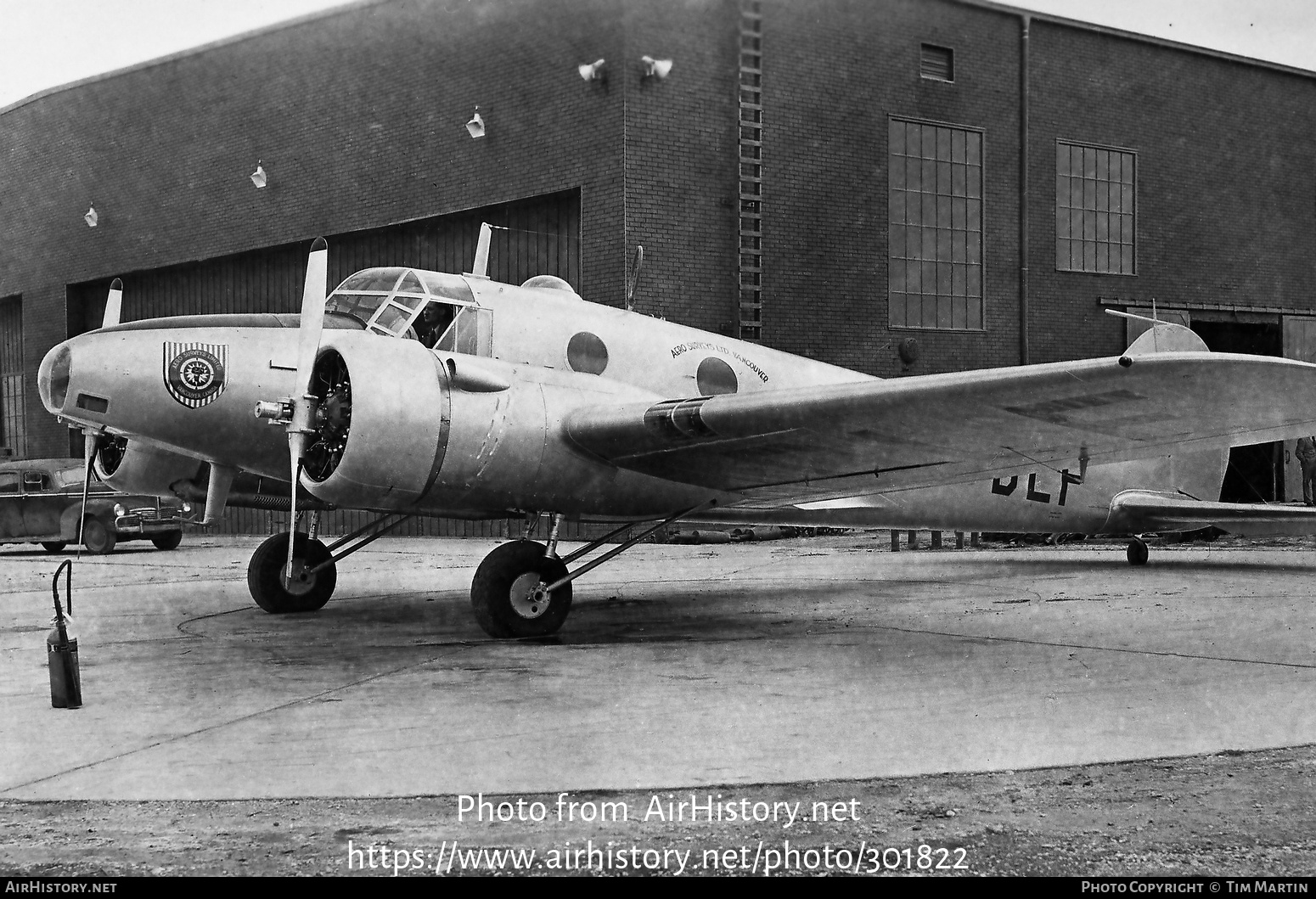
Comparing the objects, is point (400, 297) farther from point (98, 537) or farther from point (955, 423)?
point (98, 537)

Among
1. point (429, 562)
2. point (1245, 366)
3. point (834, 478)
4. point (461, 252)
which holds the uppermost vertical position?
point (461, 252)

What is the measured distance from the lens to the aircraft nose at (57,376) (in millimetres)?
8180

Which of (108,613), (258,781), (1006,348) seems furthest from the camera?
(1006,348)

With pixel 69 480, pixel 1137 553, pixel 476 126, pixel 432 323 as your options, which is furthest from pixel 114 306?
pixel 476 126

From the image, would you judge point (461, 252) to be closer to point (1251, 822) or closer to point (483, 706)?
point (483, 706)

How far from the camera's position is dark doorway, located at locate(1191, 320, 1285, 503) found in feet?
87.4

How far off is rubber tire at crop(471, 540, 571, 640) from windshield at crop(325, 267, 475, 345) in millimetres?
1749

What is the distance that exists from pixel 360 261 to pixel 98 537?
27.1ft

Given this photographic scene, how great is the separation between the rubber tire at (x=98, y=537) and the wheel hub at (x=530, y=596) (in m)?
14.6

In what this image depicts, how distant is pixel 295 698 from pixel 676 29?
1699 cm

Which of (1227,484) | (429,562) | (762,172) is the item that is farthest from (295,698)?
(1227,484)

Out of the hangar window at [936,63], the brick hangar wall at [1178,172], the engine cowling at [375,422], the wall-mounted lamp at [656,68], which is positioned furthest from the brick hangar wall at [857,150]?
the engine cowling at [375,422]

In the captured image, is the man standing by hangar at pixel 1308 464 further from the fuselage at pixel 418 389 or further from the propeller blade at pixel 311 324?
the propeller blade at pixel 311 324

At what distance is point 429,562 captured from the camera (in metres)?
17.5
